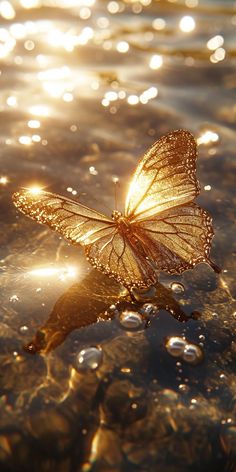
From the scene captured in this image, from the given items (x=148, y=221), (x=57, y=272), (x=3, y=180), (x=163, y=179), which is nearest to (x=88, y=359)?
(x=57, y=272)

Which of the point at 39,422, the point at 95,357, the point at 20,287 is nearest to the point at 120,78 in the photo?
the point at 20,287

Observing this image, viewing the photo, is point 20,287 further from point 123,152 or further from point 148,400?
point 123,152

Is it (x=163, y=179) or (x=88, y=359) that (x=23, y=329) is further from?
(x=163, y=179)

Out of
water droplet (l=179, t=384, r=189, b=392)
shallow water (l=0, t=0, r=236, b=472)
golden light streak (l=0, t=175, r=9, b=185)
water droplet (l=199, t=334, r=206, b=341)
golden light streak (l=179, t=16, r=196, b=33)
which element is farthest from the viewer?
golden light streak (l=179, t=16, r=196, b=33)

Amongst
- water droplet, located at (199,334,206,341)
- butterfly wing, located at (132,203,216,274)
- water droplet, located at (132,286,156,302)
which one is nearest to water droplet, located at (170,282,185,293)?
water droplet, located at (132,286,156,302)

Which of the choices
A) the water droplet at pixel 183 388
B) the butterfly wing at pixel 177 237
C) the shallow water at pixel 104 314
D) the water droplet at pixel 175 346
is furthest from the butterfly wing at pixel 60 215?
the water droplet at pixel 183 388

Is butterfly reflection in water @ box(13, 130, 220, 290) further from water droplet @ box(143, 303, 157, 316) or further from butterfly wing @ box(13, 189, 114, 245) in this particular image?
water droplet @ box(143, 303, 157, 316)
